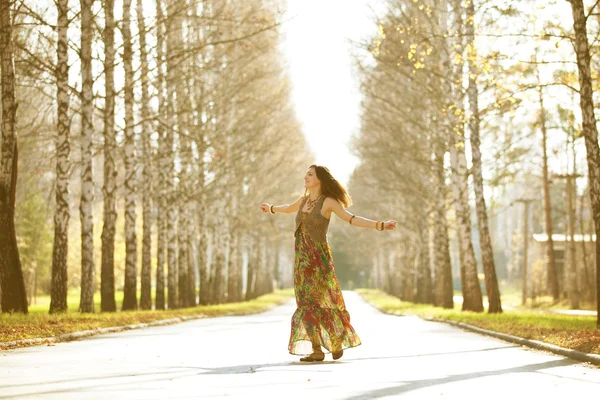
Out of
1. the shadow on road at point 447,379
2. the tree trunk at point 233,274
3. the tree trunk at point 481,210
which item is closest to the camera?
the shadow on road at point 447,379

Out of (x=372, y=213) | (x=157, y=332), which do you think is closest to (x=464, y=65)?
(x=157, y=332)

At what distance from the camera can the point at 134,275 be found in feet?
84.1

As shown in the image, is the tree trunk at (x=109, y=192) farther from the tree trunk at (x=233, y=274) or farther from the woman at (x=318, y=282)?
the tree trunk at (x=233, y=274)

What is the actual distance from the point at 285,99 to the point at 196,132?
11.7 m

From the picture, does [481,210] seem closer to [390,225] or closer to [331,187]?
[331,187]

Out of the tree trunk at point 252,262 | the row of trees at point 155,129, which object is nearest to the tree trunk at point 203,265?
the row of trees at point 155,129

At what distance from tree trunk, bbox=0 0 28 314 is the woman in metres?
9.05

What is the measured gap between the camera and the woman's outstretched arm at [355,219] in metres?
9.69

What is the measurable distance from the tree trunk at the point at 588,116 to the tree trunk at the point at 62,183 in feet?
32.8

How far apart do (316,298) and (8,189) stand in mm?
9529

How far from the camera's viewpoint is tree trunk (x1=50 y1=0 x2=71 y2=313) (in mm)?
19297

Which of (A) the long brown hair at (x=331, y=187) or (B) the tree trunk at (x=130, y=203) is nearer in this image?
(A) the long brown hair at (x=331, y=187)

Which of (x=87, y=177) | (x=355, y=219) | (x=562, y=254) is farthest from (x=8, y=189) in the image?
(x=562, y=254)

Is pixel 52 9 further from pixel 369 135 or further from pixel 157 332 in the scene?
pixel 369 135
